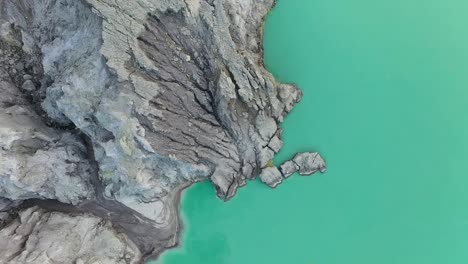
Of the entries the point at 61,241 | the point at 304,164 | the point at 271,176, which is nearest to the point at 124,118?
the point at 61,241

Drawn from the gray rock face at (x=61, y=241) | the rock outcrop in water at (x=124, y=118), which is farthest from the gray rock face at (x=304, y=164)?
the gray rock face at (x=61, y=241)

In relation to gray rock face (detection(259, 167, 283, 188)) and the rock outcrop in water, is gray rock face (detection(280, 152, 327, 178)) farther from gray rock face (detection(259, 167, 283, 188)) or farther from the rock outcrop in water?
gray rock face (detection(259, 167, 283, 188))

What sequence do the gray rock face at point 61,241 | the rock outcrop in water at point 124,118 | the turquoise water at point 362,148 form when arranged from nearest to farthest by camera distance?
the rock outcrop in water at point 124,118 → the gray rock face at point 61,241 → the turquoise water at point 362,148

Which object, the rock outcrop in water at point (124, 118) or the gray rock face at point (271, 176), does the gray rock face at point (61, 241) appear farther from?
the gray rock face at point (271, 176)

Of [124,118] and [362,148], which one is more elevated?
[362,148]

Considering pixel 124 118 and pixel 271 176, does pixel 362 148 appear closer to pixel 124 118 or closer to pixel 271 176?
pixel 271 176

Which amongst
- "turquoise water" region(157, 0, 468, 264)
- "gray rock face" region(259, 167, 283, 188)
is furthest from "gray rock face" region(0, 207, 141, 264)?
"gray rock face" region(259, 167, 283, 188)
